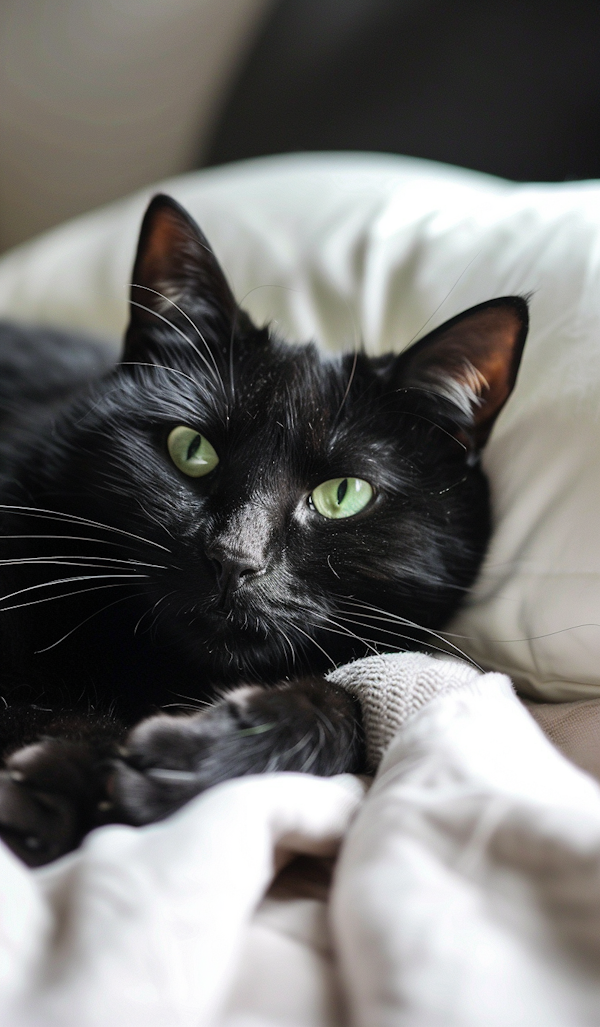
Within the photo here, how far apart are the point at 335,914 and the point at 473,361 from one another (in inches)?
26.9

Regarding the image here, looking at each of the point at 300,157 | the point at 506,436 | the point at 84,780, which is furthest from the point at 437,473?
the point at 300,157

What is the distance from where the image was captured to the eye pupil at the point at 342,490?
3.07 ft

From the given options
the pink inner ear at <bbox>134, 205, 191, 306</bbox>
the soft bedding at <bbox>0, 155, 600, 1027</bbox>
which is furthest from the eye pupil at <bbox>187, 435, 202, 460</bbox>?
the soft bedding at <bbox>0, 155, 600, 1027</bbox>

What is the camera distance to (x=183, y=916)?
1.59 feet

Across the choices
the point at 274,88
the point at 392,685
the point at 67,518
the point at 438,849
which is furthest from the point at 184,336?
the point at 274,88

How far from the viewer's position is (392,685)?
0.78 metres

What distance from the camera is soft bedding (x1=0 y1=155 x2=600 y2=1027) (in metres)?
0.45

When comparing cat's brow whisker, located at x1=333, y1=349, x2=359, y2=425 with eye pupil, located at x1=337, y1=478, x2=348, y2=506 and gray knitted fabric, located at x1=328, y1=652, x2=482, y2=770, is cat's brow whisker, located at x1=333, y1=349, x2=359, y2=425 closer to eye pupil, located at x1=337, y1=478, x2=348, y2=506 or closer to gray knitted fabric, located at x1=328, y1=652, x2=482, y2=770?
eye pupil, located at x1=337, y1=478, x2=348, y2=506

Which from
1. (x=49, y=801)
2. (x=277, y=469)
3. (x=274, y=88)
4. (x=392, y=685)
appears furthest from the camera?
(x=274, y=88)

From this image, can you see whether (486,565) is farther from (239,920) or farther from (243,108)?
(243,108)

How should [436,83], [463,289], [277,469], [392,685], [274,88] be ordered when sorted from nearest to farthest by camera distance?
[392,685]
[277,469]
[463,289]
[436,83]
[274,88]

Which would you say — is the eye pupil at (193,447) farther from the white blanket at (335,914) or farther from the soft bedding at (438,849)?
the white blanket at (335,914)

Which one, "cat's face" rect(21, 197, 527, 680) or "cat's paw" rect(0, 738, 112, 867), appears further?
Answer: "cat's face" rect(21, 197, 527, 680)

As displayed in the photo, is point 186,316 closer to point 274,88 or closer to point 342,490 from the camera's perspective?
point 342,490
